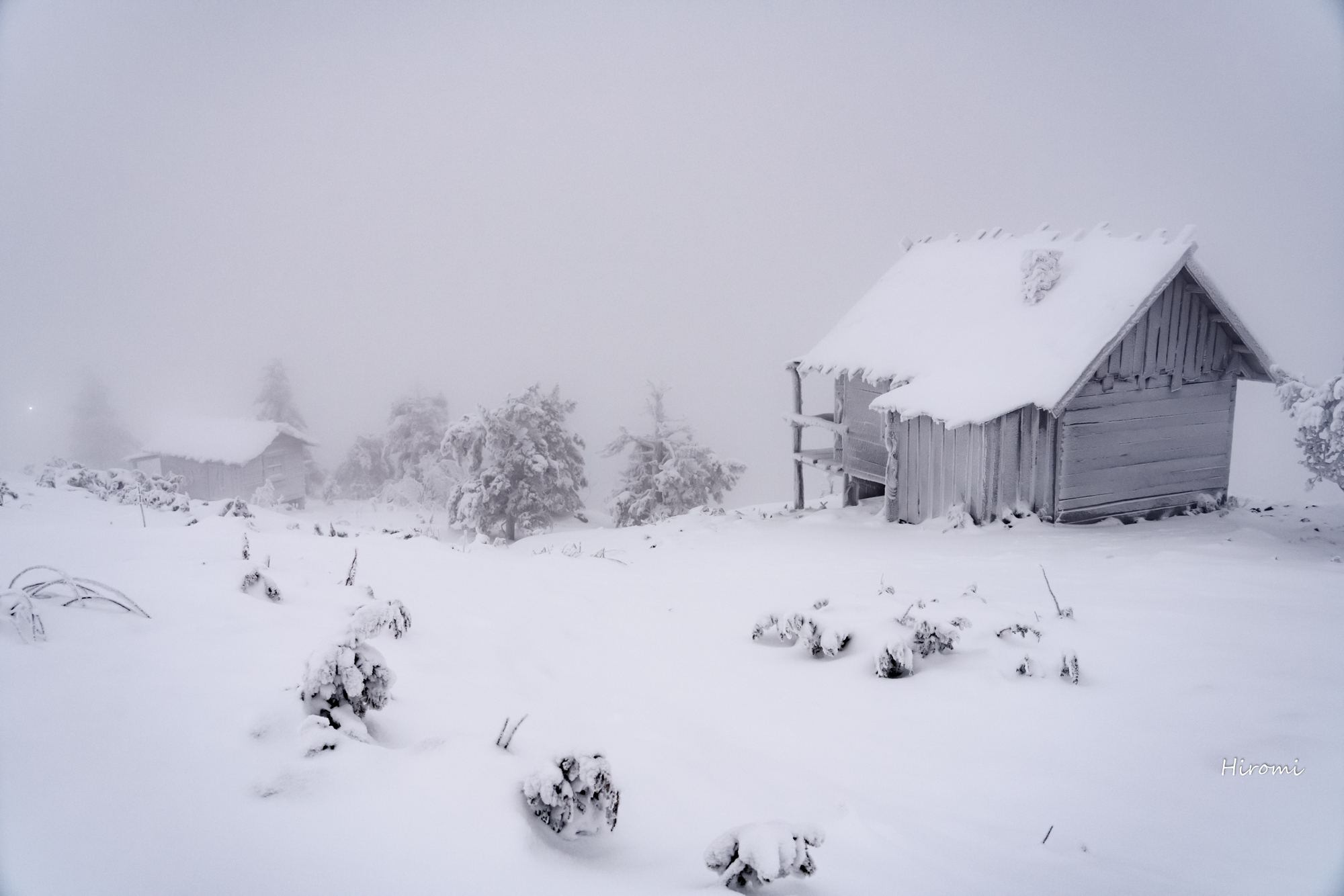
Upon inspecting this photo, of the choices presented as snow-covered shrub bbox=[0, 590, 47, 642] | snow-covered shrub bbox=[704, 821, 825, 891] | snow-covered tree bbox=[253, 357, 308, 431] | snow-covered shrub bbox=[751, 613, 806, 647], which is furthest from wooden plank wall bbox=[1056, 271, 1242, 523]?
snow-covered tree bbox=[253, 357, 308, 431]

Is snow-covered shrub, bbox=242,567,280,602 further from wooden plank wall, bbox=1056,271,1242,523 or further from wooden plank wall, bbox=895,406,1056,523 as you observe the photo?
wooden plank wall, bbox=1056,271,1242,523

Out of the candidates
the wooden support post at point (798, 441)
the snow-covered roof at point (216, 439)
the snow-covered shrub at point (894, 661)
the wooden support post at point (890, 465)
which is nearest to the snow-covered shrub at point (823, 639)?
the snow-covered shrub at point (894, 661)

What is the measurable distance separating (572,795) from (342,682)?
101 cm

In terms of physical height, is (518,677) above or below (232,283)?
below

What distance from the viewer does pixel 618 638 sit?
5.14 meters

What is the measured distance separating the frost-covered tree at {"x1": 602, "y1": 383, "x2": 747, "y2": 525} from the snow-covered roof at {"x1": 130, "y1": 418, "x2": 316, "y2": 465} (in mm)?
17572

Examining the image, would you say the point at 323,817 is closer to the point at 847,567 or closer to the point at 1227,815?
the point at 1227,815

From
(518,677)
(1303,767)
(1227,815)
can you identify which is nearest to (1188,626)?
(1303,767)

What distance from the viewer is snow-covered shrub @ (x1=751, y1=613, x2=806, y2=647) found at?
193 inches

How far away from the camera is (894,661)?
14.0ft

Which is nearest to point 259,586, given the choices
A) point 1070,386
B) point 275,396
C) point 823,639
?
point 823,639

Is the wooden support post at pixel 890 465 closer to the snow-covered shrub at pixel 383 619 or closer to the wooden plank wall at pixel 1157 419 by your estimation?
the wooden plank wall at pixel 1157 419

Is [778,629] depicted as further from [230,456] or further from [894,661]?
[230,456]

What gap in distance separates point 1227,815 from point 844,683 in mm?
1863
